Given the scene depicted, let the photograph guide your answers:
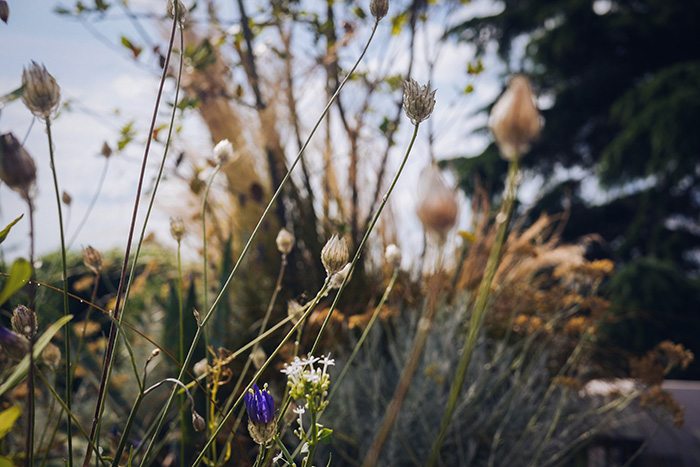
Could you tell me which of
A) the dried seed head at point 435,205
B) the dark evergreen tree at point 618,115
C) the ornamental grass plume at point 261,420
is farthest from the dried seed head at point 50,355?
the dark evergreen tree at point 618,115

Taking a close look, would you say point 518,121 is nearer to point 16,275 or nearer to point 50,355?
point 16,275

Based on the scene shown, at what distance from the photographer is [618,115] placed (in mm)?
3180

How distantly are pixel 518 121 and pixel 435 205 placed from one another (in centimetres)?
6

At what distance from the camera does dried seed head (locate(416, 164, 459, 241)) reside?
23cm

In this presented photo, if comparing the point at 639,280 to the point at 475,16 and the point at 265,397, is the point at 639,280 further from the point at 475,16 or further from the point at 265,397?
the point at 475,16

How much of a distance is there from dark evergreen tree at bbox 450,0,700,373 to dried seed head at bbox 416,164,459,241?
102 inches

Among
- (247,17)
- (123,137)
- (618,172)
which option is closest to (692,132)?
(618,172)

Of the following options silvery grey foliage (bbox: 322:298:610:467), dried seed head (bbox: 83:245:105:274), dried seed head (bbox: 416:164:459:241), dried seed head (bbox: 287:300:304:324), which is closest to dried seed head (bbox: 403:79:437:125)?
dried seed head (bbox: 416:164:459:241)

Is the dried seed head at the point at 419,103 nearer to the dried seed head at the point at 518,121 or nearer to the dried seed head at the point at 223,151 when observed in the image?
the dried seed head at the point at 518,121

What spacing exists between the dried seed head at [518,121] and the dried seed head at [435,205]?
0.11ft

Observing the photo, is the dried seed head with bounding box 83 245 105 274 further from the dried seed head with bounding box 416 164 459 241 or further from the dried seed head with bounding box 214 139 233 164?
the dried seed head with bounding box 416 164 459 241

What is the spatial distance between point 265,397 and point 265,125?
0.79 m

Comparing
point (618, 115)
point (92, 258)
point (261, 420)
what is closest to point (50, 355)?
point (92, 258)

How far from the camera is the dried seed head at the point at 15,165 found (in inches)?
8.8
